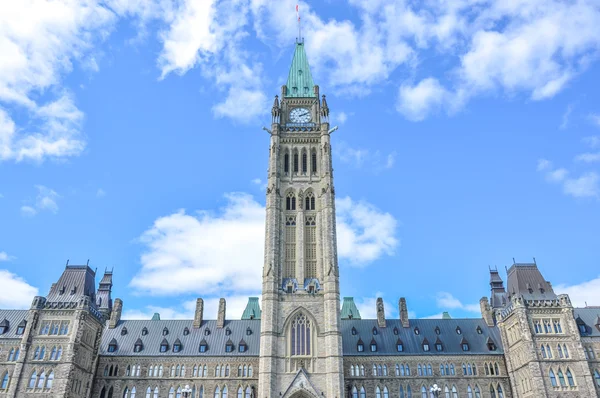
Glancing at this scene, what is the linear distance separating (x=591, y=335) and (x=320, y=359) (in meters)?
35.1

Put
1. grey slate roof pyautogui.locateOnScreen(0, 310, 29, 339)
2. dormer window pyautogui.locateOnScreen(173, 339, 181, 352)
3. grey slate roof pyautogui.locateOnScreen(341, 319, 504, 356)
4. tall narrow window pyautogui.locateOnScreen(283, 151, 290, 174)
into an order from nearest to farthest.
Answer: grey slate roof pyautogui.locateOnScreen(0, 310, 29, 339) → grey slate roof pyautogui.locateOnScreen(341, 319, 504, 356) → dormer window pyautogui.locateOnScreen(173, 339, 181, 352) → tall narrow window pyautogui.locateOnScreen(283, 151, 290, 174)

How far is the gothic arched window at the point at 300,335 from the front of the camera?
58.1m

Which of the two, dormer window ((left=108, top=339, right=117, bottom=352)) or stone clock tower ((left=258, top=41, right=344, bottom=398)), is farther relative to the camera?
dormer window ((left=108, top=339, right=117, bottom=352))

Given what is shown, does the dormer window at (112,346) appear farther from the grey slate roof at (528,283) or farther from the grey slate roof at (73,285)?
the grey slate roof at (528,283)

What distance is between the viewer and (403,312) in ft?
241

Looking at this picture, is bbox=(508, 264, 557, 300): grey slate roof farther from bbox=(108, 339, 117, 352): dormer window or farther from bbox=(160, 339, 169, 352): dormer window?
bbox=(108, 339, 117, 352): dormer window

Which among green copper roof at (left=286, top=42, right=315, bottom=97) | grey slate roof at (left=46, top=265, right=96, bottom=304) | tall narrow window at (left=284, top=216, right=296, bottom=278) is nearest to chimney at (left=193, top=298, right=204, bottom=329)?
grey slate roof at (left=46, top=265, right=96, bottom=304)

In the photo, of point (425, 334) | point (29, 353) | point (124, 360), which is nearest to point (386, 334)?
point (425, 334)

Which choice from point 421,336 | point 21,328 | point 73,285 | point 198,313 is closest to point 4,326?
point 21,328

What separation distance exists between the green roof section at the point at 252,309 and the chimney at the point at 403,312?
25014mm

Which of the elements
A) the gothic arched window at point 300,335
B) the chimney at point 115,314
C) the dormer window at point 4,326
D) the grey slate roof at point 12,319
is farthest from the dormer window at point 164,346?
the gothic arched window at point 300,335

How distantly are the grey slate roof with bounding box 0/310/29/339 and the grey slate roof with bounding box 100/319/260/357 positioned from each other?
36.0 ft

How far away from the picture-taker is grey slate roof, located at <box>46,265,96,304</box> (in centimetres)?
5930

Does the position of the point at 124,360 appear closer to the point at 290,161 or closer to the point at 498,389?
the point at 290,161
